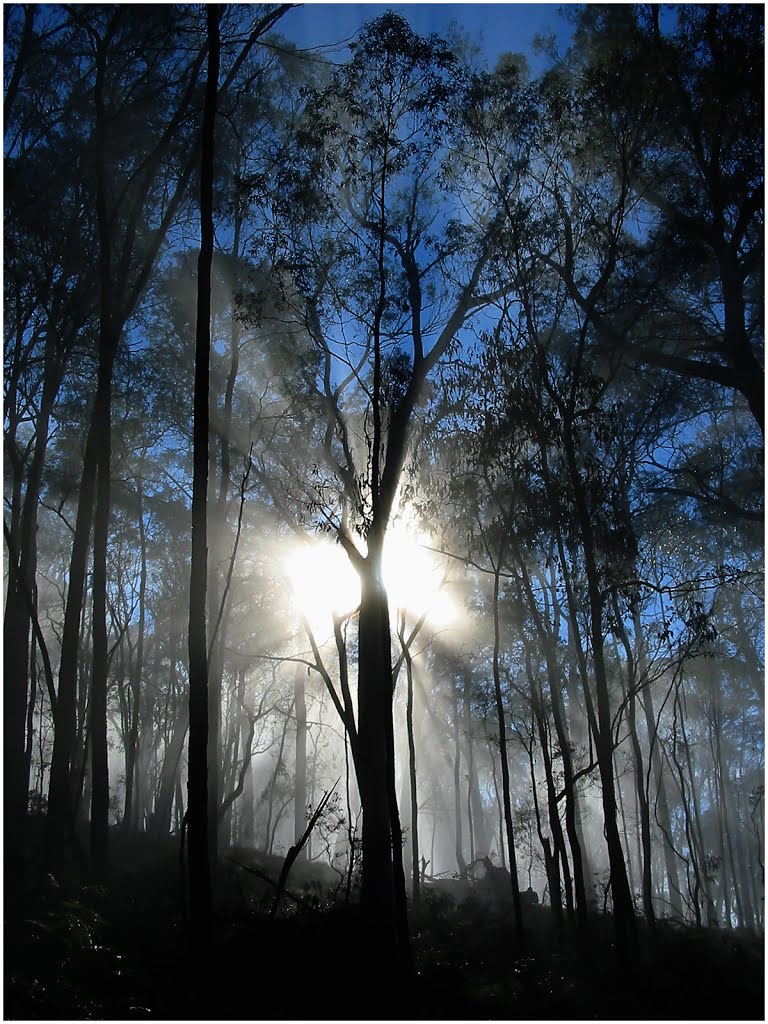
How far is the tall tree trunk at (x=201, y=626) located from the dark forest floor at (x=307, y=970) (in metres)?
0.55

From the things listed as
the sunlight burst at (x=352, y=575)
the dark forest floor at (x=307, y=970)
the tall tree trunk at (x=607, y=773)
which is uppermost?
the sunlight burst at (x=352, y=575)

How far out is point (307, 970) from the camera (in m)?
6.90

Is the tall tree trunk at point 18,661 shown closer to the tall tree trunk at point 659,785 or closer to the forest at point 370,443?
the forest at point 370,443

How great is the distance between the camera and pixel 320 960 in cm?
710

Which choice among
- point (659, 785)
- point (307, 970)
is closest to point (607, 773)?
point (307, 970)

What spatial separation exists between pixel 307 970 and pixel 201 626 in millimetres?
4080

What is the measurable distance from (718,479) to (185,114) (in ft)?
32.6

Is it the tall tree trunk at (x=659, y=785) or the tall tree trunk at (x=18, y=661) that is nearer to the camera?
the tall tree trunk at (x=18, y=661)

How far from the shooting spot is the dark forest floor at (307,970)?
5152mm

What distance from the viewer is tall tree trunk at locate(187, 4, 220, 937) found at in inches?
193

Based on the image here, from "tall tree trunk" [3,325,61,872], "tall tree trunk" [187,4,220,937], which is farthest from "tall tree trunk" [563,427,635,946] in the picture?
"tall tree trunk" [3,325,61,872]

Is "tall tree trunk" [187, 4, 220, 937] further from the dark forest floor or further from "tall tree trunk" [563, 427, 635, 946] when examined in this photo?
"tall tree trunk" [563, 427, 635, 946]

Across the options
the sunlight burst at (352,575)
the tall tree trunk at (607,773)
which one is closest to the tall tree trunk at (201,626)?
the sunlight burst at (352,575)

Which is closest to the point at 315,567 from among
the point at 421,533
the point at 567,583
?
the point at 421,533
